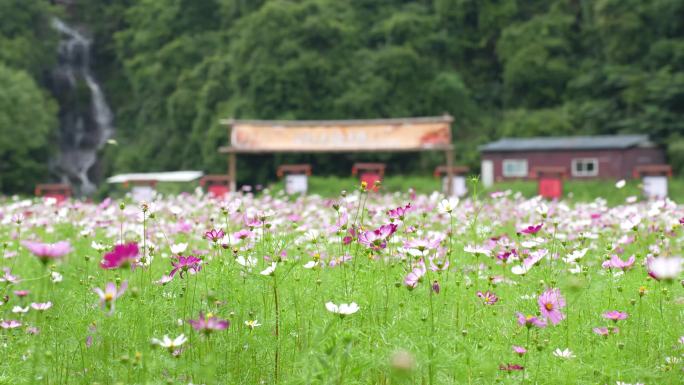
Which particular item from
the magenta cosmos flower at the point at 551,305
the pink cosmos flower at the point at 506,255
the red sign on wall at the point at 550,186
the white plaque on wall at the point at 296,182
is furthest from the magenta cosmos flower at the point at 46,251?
the white plaque on wall at the point at 296,182

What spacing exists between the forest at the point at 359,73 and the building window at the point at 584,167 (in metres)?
2.82

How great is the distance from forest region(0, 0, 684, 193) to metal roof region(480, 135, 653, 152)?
1.50 m

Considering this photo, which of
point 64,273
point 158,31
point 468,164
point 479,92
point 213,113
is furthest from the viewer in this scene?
point 158,31

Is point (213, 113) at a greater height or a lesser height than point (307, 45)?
lesser

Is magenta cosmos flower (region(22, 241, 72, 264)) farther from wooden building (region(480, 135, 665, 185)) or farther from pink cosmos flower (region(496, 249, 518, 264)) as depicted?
wooden building (region(480, 135, 665, 185))

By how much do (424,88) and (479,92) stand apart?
445 cm

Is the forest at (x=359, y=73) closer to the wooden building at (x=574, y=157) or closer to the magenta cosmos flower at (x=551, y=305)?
the wooden building at (x=574, y=157)

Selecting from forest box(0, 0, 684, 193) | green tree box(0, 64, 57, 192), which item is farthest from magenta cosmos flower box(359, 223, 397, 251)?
green tree box(0, 64, 57, 192)

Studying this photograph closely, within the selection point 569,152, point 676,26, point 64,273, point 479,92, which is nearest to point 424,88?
point 479,92

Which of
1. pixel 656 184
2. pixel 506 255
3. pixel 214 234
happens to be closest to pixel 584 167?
pixel 656 184

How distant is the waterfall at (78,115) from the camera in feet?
127

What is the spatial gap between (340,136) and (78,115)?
23.6m

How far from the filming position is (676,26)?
31.0 m

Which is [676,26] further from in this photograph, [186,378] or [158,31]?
[186,378]
